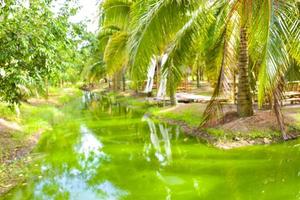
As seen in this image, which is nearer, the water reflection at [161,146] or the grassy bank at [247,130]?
the water reflection at [161,146]

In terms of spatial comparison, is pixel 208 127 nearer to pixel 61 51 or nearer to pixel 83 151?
pixel 83 151

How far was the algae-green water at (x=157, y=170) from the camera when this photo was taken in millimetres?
7637

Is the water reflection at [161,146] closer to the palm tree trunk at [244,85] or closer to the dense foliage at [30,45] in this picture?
the palm tree trunk at [244,85]

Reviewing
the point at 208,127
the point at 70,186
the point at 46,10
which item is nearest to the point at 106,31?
the point at 208,127

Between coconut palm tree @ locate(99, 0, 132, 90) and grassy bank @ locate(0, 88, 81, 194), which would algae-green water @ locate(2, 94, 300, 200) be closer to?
grassy bank @ locate(0, 88, 81, 194)

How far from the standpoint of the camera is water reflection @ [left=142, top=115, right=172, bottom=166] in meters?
10.6

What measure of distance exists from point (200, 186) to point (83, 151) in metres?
5.19

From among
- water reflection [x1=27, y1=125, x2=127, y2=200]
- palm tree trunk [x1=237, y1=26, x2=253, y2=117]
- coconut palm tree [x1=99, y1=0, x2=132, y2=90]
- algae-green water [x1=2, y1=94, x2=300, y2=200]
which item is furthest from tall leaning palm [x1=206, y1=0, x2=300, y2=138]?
coconut palm tree [x1=99, y1=0, x2=132, y2=90]

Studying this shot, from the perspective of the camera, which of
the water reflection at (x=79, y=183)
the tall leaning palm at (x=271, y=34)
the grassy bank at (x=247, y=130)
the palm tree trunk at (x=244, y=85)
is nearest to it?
the tall leaning palm at (x=271, y=34)

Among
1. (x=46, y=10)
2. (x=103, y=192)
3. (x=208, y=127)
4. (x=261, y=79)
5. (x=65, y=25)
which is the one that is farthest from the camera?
(x=208, y=127)

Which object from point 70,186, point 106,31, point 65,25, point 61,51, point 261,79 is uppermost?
point 106,31

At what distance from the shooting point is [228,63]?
11391 millimetres

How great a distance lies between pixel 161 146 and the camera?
486 inches

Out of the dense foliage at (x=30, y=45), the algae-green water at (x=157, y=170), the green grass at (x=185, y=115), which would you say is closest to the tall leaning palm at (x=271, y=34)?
the algae-green water at (x=157, y=170)
